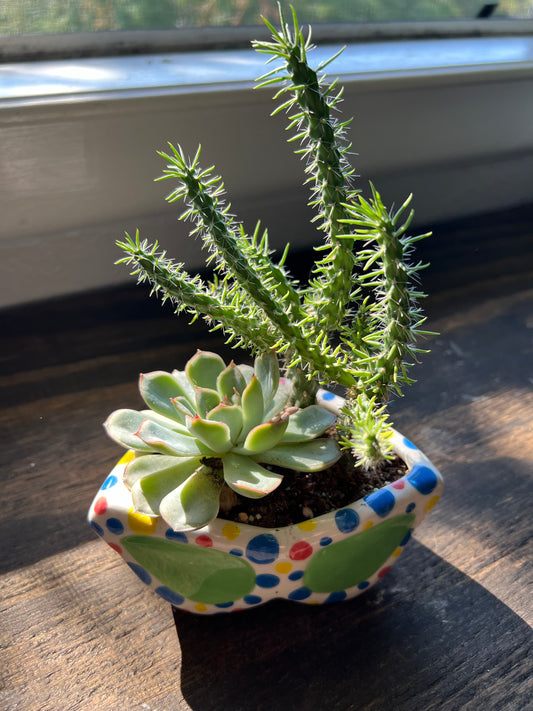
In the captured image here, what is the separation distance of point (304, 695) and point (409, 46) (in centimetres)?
110

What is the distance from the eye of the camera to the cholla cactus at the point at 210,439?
1.40ft

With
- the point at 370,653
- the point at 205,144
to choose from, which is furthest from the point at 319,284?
the point at 205,144

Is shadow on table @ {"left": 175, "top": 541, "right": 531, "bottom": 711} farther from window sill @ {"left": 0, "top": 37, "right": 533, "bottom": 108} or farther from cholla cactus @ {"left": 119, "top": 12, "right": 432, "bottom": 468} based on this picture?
window sill @ {"left": 0, "top": 37, "right": 533, "bottom": 108}

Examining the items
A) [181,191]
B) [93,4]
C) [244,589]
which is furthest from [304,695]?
[93,4]

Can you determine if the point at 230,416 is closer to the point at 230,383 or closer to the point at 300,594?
the point at 230,383

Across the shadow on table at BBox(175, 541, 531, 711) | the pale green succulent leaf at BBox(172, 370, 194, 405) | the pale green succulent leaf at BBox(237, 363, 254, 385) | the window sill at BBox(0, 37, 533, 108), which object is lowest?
the shadow on table at BBox(175, 541, 531, 711)

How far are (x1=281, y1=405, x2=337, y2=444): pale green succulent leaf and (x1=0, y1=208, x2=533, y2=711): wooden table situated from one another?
0.17 metres

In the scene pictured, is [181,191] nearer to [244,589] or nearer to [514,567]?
[244,589]

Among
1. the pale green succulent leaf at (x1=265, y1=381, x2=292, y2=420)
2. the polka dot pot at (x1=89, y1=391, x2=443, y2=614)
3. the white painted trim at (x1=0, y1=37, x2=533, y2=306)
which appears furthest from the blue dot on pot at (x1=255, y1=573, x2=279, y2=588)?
the white painted trim at (x1=0, y1=37, x2=533, y2=306)

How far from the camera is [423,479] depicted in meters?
0.47

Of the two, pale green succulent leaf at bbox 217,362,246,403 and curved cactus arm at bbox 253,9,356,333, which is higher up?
curved cactus arm at bbox 253,9,356,333

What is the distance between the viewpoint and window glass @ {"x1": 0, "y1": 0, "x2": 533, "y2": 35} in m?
0.92

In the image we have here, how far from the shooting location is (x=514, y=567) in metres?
0.57

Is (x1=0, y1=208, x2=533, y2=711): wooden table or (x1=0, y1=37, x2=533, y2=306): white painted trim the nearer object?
(x1=0, y1=208, x2=533, y2=711): wooden table
